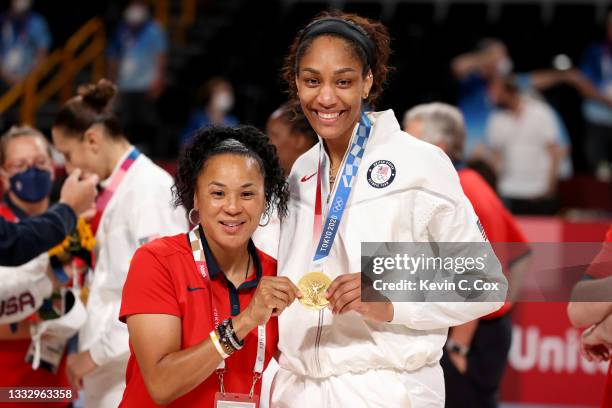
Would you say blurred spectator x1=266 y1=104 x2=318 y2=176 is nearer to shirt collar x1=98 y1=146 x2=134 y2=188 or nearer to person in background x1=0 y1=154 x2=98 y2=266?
shirt collar x1=98 y1=146 x2=134 y2=188

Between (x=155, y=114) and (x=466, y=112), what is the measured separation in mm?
3773

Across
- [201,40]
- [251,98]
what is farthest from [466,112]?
[201,40]

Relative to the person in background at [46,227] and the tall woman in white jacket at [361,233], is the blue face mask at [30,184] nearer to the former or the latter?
the person in background at [46,227]

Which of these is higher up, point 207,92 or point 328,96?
point 207,92

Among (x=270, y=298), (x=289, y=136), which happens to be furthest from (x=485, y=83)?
(x=270, y=298)

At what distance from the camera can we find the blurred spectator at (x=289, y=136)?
183 inches

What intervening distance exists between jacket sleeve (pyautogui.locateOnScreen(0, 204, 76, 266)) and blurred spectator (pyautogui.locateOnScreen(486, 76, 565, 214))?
6.74m

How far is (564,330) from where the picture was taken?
780 centimetres

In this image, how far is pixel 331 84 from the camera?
10.4 ft

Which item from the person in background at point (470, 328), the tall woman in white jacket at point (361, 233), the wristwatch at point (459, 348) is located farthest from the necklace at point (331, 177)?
the wristwatch at point (459, 348)

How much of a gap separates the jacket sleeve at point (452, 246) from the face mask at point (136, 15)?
926cm

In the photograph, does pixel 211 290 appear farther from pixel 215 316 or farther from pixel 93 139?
pixel 93 139

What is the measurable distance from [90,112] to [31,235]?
0.87 m
